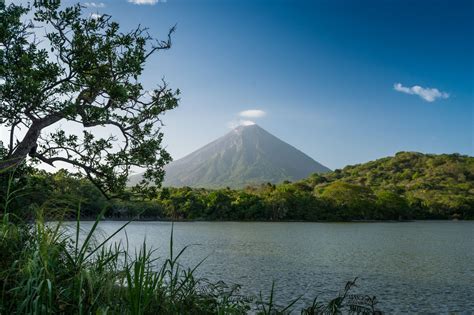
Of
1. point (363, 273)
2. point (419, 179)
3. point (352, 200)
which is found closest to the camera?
point (363, 273)

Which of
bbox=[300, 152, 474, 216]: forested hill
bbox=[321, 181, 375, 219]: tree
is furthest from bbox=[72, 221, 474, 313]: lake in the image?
bbox=[300, 152, 474, 216]: forested hill

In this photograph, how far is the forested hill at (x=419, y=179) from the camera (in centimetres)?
9501

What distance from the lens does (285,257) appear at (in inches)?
950

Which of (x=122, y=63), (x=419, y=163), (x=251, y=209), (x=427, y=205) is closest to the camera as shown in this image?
(x=122, y=63)

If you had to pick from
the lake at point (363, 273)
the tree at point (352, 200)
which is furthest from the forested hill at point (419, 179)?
the lake at point (363, 273)

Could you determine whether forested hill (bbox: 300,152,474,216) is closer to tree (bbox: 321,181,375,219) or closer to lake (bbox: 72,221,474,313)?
tree (bbox: 321,181,375,219)

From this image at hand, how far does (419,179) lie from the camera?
396ft

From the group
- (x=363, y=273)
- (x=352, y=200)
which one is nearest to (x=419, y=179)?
(x=352, y=200)

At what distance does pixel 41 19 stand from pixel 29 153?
2.27 metres

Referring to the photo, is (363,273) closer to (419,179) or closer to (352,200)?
(352,200)

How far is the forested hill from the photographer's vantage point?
312ft

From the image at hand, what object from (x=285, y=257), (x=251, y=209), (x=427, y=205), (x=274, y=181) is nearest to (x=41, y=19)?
(x=285, y=257)

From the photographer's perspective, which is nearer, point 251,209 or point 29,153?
point 29,153

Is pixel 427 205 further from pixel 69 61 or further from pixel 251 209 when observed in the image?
pixel 69 61
